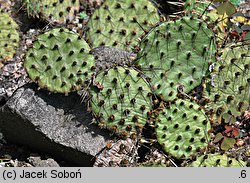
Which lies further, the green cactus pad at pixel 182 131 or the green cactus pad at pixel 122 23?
the green cactus pad at pixel 122 23

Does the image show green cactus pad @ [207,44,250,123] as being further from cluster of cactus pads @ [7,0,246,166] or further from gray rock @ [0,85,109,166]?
gray rock @ [0,85,109,166]

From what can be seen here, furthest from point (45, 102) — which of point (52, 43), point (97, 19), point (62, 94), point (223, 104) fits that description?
point (223, 104)

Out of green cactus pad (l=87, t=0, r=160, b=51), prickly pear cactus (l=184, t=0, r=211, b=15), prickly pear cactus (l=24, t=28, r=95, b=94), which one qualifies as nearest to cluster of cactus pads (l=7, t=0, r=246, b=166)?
prickly pear cactus (l=24, t=28, r=95, b=94)

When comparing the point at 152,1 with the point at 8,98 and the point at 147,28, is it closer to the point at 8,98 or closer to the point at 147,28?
the point at 147,28

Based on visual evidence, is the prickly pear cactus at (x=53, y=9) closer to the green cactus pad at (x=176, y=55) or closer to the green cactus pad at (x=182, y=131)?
the green cactus pad at (x=176, y=55)

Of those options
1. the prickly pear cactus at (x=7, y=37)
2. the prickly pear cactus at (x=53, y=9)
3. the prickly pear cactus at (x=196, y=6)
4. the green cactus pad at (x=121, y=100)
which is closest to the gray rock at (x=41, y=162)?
the green cactus pad at (x=121, y=100)

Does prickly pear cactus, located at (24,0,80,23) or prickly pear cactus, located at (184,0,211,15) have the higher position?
prickly pear cactus, located at (184,0,211,15)

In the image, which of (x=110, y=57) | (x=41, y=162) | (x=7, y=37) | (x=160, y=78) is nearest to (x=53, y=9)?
(x=7, y=37)
